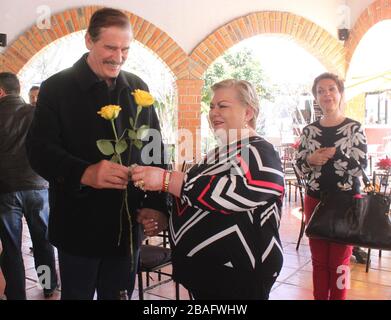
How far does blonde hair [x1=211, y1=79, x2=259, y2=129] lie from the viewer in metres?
1.61

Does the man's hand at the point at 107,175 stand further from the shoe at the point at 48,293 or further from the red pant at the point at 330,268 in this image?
the shoe at the point at 48,293

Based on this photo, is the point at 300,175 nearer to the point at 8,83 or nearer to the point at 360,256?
the point at 360,256

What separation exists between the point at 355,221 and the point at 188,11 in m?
4.11

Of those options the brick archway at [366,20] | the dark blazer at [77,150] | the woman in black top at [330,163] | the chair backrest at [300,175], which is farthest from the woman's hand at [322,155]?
the brick archway at [366,20]

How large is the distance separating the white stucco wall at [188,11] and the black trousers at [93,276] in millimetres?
4156

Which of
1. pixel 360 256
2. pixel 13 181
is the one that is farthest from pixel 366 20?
pixel 13 181

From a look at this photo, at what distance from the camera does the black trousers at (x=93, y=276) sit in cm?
156

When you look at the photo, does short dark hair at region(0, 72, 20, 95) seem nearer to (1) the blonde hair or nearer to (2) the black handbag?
(1) the blonde hair

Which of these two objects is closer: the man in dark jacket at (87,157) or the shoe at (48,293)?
the man in dark jacket at (87,157)

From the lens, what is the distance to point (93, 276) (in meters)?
1.58

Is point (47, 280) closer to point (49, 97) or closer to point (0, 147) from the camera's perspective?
point (0, 147)

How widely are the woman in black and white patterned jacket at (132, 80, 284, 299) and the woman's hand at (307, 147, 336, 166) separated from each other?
129 cm

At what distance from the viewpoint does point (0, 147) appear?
302cm
